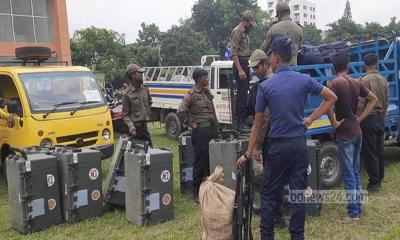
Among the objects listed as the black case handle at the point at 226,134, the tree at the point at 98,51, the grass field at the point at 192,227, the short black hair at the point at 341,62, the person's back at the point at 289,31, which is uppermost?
the tree at the point at 98,51

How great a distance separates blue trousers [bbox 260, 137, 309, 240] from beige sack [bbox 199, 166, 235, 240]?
11.9 inches

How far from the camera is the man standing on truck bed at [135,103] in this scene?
6.50 metres

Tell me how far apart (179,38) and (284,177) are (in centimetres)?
4525

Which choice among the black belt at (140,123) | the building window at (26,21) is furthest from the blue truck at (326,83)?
the building window at (26,21)

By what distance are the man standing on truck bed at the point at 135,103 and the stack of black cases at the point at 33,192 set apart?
147 centimetres

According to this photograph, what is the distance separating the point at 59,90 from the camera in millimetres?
7488

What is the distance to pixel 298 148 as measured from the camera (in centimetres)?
380

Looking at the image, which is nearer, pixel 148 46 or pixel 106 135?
pixel 106 135

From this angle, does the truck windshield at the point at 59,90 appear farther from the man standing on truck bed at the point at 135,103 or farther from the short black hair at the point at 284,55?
the short black hair at the point at 284,55

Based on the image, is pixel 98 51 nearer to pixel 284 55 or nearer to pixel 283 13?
pixel 283 13

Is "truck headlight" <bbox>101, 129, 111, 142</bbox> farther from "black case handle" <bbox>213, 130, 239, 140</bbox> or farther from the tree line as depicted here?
the tree line

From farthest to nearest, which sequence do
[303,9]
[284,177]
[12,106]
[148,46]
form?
[303,9] → [148,46] → [12,106] → [284,177]

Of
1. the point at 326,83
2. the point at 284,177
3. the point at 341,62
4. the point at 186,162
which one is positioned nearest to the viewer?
the point at 284,177

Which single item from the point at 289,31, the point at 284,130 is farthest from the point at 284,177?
the point at 289,31
